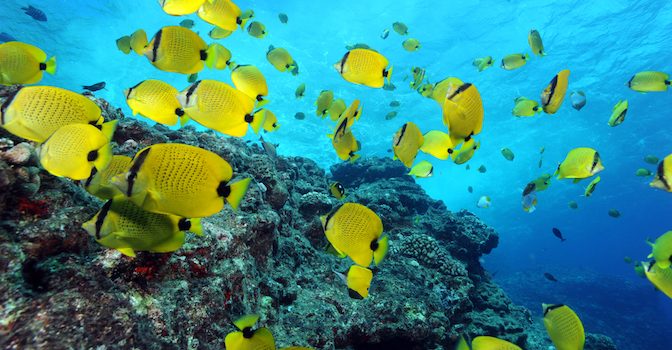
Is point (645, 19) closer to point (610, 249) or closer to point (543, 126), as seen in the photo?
point (543, 126)

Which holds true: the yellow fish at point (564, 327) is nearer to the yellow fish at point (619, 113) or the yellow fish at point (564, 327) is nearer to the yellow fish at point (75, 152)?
the yellow fish at point (75, 152)

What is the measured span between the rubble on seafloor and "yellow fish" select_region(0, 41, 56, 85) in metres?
0.52

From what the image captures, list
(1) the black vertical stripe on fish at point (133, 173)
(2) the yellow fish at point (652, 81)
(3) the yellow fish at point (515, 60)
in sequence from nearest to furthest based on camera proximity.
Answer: (1) the black vertical stripe on fish at point (133, 173)
(2) the yellow fish at point (652, 81)
(3) the yellow fish at point (515, 60)

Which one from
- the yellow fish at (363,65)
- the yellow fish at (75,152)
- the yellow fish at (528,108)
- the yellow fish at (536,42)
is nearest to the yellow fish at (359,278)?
the yellow fish at (363,65)

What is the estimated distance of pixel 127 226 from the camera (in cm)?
170

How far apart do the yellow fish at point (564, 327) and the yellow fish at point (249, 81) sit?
130 inches

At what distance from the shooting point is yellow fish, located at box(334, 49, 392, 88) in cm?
306

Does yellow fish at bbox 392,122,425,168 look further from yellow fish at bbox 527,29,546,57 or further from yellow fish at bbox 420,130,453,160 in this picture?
yellow fish at bbox 527,29,546,57

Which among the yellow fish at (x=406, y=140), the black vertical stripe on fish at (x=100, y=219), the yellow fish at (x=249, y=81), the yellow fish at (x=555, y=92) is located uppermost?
the yellow fish at (x=555, y=92)

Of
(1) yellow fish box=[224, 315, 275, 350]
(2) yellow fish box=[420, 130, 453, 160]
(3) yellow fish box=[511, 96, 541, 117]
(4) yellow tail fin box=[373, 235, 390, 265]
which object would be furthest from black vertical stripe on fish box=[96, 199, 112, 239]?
(3) yellow fish box=[511, 96, 541, 117]

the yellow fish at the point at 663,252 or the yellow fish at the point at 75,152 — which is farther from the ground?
the yellow fish at the point at 663,252

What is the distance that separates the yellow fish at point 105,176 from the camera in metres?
1.92

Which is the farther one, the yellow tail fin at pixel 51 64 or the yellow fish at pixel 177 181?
the yellow tail fin at pixel 51 64

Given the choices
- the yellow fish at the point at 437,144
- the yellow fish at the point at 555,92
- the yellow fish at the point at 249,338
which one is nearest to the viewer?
the yellow fish at the point at 249,338
